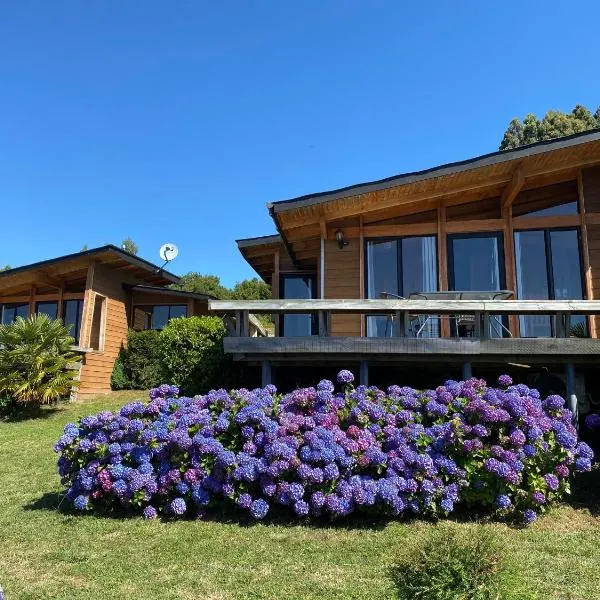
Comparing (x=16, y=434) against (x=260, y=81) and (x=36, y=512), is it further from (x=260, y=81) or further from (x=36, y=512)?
(x=260, y=81)

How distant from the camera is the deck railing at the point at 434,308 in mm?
6387

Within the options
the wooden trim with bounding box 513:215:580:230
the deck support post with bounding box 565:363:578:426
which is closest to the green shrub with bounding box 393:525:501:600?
the deck support post with bounding box 565:363:578:426

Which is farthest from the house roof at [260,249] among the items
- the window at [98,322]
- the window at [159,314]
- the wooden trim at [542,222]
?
the wooden trim at [542,222]

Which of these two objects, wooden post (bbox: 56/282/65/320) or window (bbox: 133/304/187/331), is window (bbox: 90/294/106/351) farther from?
wooden post (bbox: 56/282/65/320)

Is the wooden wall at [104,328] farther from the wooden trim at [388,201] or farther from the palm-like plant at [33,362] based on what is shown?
the wooden trim at [388,201]

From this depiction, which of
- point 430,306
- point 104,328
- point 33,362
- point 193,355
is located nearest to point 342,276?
point 193,355

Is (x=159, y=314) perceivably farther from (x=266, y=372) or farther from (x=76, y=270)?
(x=266, y=372)

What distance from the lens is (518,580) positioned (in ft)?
10.4

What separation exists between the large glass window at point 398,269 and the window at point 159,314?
9919 millimetres

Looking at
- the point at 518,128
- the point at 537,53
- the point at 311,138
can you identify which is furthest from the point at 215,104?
the point at 518,128

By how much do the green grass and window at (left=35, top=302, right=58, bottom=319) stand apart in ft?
47.3

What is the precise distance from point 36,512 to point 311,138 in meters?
14.0

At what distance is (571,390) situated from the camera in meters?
6.36

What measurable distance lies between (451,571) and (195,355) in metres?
7.02
